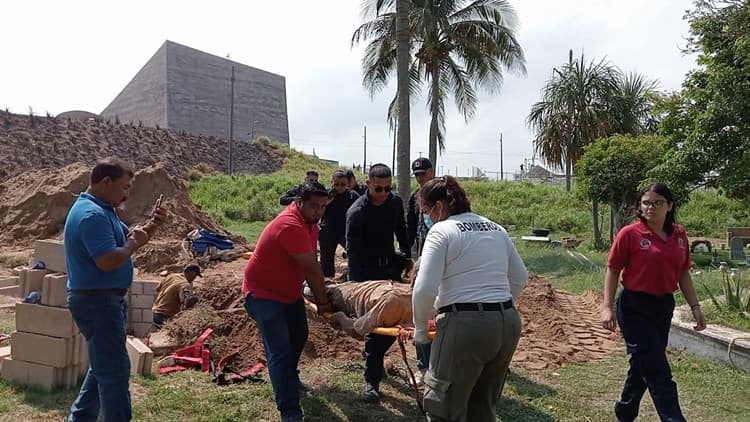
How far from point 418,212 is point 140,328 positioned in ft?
12.2

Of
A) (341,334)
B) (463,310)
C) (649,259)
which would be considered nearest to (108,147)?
(341,334)

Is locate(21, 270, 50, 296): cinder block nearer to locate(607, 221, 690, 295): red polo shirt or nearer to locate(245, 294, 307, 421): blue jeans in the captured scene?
locate(245, 294, 307, 421): blue jeans

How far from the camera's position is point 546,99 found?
18484mm

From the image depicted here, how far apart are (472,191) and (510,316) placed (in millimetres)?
24478

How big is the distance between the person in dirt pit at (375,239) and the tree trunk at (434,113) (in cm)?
1035

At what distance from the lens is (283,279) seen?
385 centimetres

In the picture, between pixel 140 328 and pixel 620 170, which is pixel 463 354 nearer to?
pixel 140 328

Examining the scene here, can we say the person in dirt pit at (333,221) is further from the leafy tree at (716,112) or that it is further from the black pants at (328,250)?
the leafy tree at (716,112)

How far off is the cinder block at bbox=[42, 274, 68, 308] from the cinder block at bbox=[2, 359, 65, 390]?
1.61ft

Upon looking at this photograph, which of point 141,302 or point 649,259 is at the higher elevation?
point 649,259

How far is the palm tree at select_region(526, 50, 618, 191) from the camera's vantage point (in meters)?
→ 17.6

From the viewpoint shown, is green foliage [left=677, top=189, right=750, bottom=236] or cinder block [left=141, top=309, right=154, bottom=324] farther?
green foliage [left=677, top=189, right=750, bottom=236]

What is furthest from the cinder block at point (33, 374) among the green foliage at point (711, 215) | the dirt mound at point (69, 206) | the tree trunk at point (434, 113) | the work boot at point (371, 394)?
the green foliage at point (711, 215)

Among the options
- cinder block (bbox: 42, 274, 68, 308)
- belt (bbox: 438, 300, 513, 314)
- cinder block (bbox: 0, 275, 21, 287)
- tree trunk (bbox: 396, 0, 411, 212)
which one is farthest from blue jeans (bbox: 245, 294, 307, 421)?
cinder block (bbox: 0, 275, 21, 287)
